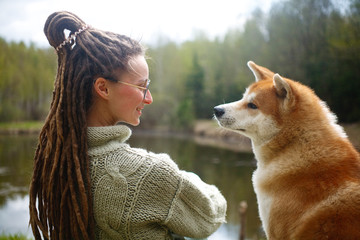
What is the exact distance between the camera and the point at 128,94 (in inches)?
53.3

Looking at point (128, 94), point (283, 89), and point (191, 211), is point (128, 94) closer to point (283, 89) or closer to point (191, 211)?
point (191, 211)

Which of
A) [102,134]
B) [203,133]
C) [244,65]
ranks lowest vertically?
[203,133]

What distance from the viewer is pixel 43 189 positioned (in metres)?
1.35

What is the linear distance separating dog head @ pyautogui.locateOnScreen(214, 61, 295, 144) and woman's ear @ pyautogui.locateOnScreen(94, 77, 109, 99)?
0.88 m

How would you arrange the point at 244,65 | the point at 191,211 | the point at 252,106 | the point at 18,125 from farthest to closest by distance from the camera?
the point at 18,125, the point at 244,65, the point at 252,106, the point at 191,211

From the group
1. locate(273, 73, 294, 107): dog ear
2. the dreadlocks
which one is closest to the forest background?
→ the dreadlocks

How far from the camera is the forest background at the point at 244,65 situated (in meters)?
13.4

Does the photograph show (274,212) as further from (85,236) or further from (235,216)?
(235,216)

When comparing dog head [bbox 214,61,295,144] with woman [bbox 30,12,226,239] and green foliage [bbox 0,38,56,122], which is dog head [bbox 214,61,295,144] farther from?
green foliage [bbox 0,38,56,122]

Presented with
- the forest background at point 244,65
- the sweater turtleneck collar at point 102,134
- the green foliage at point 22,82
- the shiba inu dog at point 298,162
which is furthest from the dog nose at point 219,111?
the green foliage at point 22,82

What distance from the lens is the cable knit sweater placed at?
3.94 feet

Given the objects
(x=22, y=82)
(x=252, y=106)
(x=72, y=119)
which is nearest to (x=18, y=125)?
(x=22, y=82)

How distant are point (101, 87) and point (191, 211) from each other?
65cm

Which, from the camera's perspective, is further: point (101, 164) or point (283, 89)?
point (283, 89)
